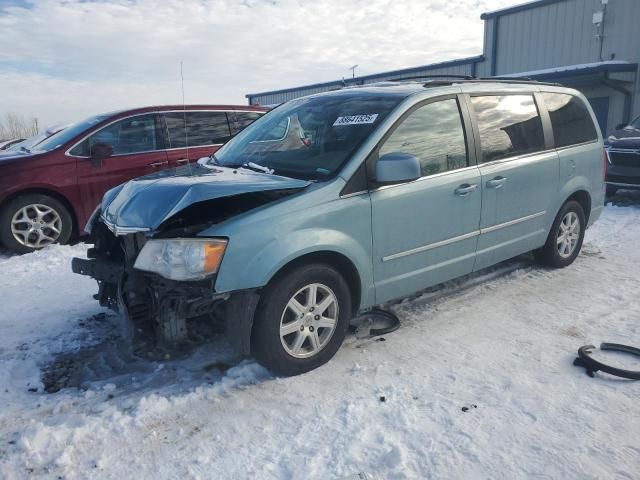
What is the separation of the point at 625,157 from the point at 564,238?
473 cm

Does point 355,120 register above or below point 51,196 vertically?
above

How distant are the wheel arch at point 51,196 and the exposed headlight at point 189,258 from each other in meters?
4.20

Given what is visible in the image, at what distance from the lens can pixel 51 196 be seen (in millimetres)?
6324

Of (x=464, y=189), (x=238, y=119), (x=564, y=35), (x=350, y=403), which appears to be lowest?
(x=350, y=403)

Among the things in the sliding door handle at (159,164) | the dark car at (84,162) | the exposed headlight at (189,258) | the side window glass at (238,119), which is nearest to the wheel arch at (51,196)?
the dark car at (84,162)

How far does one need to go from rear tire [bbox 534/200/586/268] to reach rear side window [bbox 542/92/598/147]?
2.13ft

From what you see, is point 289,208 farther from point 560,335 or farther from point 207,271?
point 560,335

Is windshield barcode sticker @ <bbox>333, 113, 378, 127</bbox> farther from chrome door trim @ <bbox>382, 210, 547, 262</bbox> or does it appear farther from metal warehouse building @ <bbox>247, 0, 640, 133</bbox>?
metal warehouse building @ <bbox>247, 0, 640, 133</bbox>

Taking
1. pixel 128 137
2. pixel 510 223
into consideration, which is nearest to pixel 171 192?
pixel 510 223

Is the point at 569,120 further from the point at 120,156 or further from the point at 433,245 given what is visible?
the point at 120,156

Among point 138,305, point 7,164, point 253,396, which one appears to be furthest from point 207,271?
point 7,164

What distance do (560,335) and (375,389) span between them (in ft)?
5.26

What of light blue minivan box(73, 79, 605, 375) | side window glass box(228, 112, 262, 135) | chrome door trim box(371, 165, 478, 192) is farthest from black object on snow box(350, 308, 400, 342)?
side window glass box(228, 112, 262, 135)

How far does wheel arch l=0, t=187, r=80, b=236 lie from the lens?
6.08 metres
